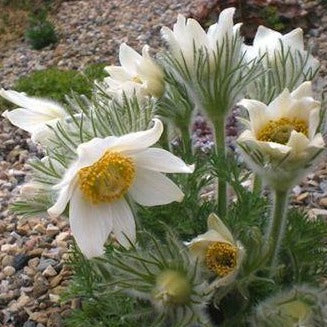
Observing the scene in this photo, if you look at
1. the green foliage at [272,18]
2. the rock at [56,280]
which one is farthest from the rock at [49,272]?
the green foliage at [272,18]

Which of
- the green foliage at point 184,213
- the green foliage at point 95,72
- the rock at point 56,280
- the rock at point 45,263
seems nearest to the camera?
the green foliage at point 184,213

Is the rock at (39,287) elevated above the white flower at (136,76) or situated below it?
below

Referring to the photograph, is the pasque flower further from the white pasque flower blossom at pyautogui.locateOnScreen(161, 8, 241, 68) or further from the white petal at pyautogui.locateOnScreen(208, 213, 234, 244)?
the white petal at pyautogui.locateOnScreen(208, 213, 234, 244)

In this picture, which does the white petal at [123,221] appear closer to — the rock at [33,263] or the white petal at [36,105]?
the white petal at [36,105]

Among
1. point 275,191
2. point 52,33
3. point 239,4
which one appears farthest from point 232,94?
point 52,33

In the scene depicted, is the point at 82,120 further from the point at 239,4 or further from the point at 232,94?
the point at 239,4

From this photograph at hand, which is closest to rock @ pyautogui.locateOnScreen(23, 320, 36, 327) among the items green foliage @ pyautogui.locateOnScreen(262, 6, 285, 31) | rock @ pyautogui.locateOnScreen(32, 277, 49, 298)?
rock @ pyautogui.locateOnScreen(32, 277, 49, 298)

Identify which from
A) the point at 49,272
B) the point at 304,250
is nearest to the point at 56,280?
the point at 49,272

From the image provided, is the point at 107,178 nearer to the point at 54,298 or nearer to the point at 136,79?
the point at 136,79
